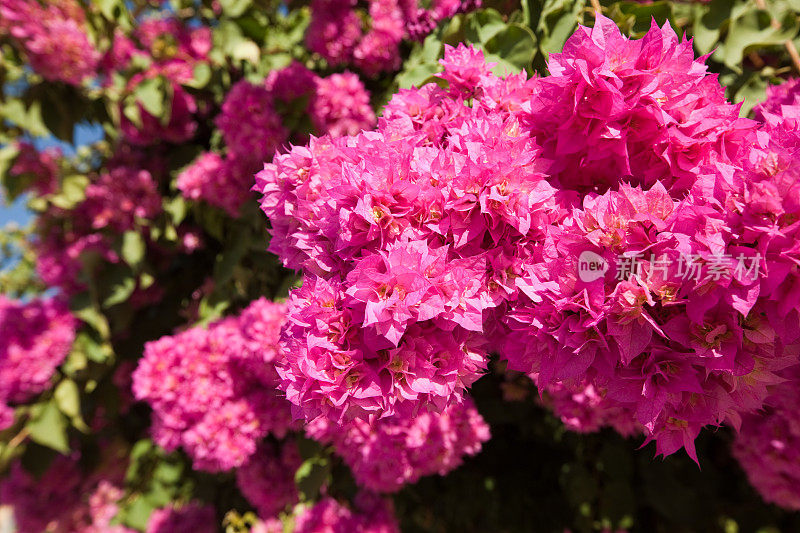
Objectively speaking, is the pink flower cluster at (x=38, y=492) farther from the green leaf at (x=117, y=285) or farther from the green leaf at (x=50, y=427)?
the green leaf at (x=117, y=285)

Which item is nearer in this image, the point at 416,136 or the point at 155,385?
the point at 416,136

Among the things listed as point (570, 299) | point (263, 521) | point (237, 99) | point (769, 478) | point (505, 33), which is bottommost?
point (263, 521)

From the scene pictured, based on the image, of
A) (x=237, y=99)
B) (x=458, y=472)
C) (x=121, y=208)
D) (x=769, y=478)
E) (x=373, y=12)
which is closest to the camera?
(x=769, y=478)

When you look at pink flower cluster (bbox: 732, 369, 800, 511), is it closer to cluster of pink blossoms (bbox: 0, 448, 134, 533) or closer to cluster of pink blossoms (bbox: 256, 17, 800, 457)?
cluster of pink blossoms (bbox: 256, 17, 800, 457)

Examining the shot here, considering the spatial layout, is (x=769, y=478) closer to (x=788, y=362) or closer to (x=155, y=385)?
(x=788, y=362)

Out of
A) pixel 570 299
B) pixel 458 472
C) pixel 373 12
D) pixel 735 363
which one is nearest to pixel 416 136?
pixel 570 299

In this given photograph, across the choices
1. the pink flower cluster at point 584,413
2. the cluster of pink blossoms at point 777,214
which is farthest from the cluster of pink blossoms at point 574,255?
the pink flower cluster at point 584,413
